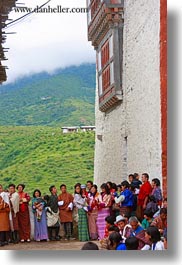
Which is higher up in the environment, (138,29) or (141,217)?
(138,29)

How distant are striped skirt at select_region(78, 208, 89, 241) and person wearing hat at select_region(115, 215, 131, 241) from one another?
343 millimetres

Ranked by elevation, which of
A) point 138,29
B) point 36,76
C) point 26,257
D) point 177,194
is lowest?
point 26,257

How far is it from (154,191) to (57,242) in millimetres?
888

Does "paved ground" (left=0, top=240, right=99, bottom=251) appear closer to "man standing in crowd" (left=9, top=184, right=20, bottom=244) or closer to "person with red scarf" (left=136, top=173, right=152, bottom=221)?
"man standing in crowd" (left=9, top=184, right=20, bottom=244)

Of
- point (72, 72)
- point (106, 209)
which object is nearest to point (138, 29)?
point (72, 72)

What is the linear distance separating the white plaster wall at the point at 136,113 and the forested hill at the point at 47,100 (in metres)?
0.27

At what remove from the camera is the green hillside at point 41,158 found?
6.47 metres

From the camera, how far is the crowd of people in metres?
6.45

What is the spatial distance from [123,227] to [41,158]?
2.94 feet

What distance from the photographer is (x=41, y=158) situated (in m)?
6.51

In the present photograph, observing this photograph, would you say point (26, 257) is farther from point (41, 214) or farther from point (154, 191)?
point (154, 191)

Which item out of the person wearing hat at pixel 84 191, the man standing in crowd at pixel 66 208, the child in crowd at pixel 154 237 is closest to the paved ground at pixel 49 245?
the man standing in crowd at pixel 66 208

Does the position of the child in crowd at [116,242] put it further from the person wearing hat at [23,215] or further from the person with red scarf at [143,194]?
the person wearing hat at [23,215]

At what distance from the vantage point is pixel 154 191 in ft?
21.2
